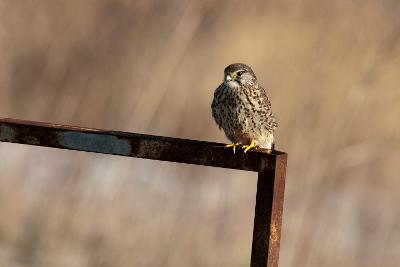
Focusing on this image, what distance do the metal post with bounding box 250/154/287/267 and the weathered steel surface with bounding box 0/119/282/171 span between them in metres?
0.04

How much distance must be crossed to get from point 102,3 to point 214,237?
1.61 metres

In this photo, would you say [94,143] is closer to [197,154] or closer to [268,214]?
[197,154]

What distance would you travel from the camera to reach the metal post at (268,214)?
2.13 meters

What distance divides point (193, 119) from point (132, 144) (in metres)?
3.24

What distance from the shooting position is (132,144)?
2.43m

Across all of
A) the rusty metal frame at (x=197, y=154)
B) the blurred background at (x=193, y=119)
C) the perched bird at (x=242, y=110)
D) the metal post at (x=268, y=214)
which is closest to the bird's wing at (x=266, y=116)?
the perched bird at (x=242, y=110)

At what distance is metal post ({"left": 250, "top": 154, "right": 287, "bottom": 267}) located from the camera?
2135 millimetres

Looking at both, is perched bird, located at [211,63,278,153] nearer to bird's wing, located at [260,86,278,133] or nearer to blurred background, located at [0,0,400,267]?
bird's wing, located at [260,86,278,133]

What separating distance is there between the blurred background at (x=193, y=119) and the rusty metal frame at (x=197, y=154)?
2.95m

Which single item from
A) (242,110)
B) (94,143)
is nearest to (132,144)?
(94,143)

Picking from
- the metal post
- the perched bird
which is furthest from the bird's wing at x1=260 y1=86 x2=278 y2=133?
the metal post

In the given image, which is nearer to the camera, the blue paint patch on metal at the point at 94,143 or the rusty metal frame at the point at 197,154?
the rusty metal frame at the point at 197,154

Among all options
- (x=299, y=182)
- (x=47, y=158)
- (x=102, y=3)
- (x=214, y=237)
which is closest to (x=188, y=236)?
(x=214, y=237)

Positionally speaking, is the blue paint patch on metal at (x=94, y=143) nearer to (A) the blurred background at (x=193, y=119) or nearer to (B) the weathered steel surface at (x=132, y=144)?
(B) the weathered steel surface at (x=132, y=144)
